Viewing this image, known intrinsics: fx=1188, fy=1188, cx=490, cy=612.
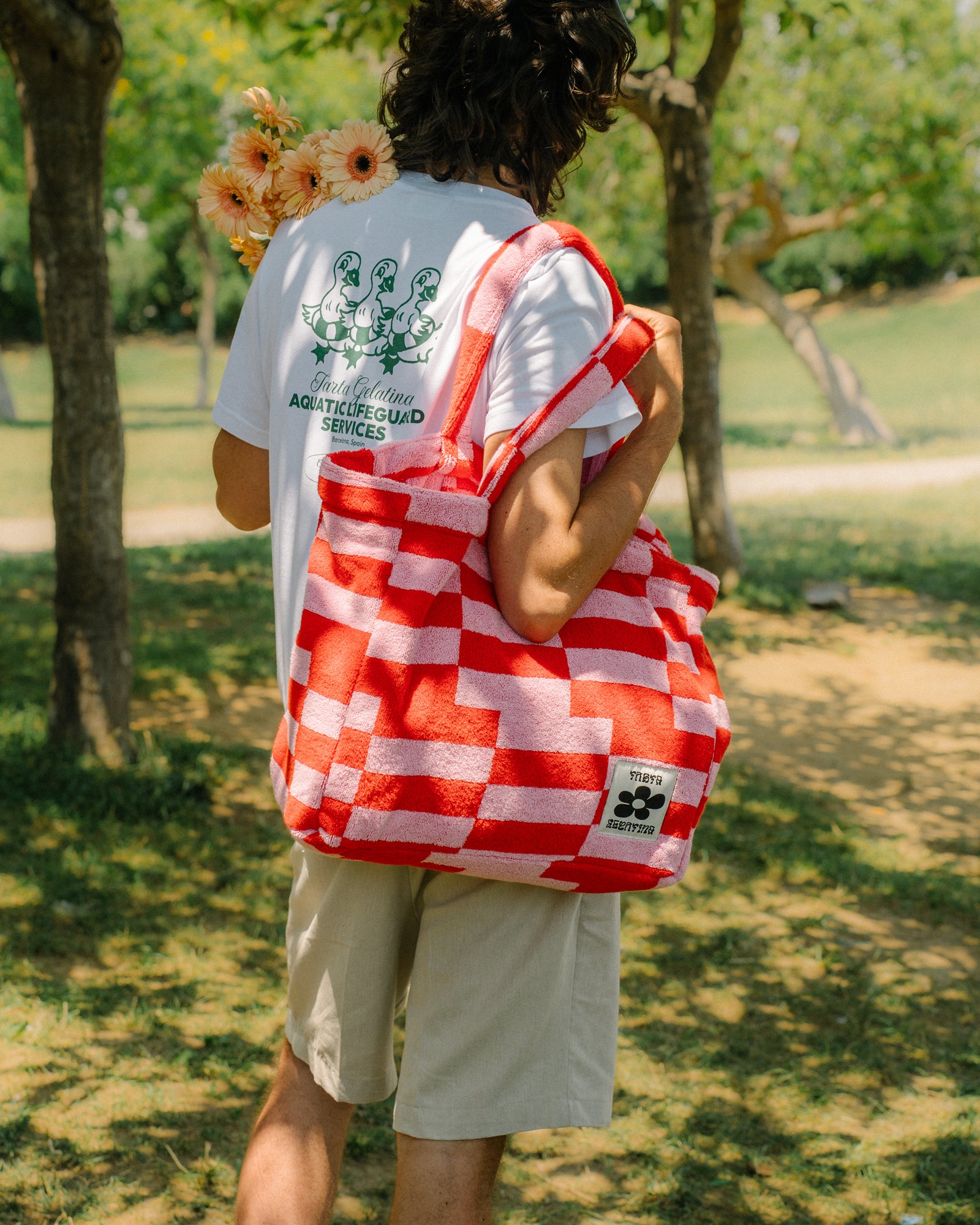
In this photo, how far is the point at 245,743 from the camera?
509 centimetres

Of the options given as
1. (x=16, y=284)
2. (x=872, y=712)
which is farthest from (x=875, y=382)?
(x=872, y=712)

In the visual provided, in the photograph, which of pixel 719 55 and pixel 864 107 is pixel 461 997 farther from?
pixel 864 107

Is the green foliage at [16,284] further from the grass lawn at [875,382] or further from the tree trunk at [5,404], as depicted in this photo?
the grass lawn at [875,382]

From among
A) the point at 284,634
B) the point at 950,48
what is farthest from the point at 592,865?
the point at 950,48

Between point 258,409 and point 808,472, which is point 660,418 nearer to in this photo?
point 258,409

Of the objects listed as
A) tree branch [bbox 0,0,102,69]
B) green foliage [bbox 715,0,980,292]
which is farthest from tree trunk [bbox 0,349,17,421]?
tree branch [bbox 0,0,102,69]

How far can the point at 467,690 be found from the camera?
1362 mm

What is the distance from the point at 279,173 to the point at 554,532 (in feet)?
2.20

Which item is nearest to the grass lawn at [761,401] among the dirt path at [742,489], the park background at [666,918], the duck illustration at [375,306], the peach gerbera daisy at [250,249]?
the dirt path at [742,489]

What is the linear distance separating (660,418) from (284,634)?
573mm

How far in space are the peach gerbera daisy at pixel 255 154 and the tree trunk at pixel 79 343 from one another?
2.74 metres

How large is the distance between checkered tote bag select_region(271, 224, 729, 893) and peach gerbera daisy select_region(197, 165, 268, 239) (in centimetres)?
47

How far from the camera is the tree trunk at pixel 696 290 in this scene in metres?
7.52

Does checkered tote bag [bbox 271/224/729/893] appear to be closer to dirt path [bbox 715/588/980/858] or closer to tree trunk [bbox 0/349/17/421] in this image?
dirt path [bbox 715/588/980/858]
